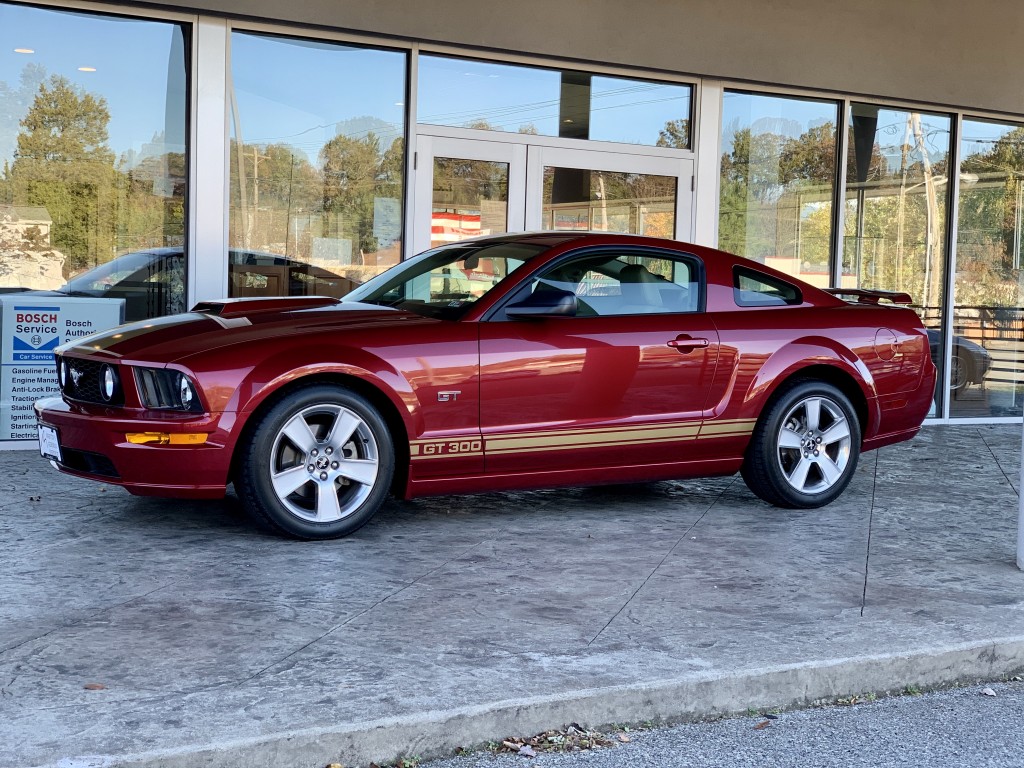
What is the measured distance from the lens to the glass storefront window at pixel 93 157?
828 cm

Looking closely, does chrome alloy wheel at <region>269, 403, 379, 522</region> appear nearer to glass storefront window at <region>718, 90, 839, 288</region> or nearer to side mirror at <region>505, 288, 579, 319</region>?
side mirror at <region>505, 288, 579, 319</region>

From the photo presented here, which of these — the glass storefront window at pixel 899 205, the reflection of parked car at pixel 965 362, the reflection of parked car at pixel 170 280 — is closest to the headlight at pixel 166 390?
the reflection of parked car at pixel 170 280

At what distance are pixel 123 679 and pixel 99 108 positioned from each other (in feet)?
19.3

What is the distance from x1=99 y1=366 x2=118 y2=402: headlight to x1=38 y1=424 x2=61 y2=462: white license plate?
354mm

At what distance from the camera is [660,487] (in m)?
7.62

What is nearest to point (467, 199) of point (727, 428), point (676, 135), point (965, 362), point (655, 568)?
point (676, 135)

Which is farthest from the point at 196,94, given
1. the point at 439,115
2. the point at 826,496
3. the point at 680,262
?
the point at 826,496

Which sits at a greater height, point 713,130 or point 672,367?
point 713,130

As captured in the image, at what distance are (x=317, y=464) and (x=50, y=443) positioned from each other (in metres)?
1.32

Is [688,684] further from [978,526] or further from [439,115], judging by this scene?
[439,115]

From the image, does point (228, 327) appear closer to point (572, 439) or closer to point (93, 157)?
point (572, 439)

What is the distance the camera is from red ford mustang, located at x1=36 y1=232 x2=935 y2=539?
5395 millimetres

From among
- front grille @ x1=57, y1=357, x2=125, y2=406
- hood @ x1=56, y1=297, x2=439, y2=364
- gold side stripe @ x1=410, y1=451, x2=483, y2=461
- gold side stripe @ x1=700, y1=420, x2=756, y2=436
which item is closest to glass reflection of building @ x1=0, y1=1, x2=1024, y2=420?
hood @ x1=56, y1=297, x2=439, y2=364

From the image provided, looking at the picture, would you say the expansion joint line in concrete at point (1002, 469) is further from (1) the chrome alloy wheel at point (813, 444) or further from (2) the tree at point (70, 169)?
(2) the tree at point (70, 169)
